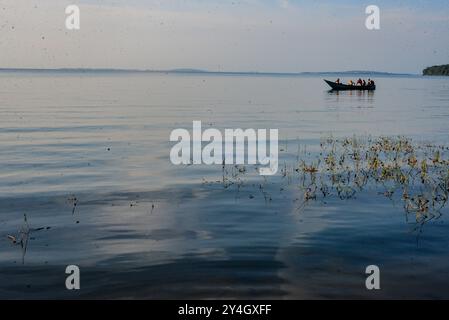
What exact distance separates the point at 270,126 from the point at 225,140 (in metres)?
9.22

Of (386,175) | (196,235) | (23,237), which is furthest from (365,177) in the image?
(23,237)

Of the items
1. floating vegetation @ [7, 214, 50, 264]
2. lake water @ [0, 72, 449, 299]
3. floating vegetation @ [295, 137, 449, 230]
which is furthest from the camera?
floating vegetation @ [295, 137, 449, 230]

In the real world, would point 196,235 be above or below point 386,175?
below

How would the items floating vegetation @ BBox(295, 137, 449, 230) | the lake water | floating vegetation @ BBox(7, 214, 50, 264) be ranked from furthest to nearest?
floating vegetation @ BBox(295, 137, 449, 230) → floating vegetation @ BBox(7, 214, 50, 264) → the lake water

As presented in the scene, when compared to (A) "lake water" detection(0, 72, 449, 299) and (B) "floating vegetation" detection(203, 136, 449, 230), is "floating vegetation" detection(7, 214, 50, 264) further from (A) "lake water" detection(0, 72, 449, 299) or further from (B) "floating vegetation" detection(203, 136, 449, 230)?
(B) "floating vegetation" detection(203, 136, 449, 230)

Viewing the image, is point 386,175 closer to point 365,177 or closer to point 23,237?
point 365,177

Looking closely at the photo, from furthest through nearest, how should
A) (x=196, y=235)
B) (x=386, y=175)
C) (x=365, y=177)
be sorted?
(x=386, y=175) → (x=365, y=177) → (x=196, y=235)

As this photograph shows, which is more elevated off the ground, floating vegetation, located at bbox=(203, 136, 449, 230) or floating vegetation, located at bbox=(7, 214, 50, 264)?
floating vegetation, located at bbox=(203, 136, 449, 230)

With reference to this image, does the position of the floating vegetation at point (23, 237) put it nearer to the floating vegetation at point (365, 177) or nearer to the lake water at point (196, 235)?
the lake water at point (196, 235)

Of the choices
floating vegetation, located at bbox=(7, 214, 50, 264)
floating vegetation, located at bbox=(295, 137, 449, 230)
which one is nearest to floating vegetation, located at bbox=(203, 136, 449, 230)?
floating vegetation, located at bbox=(295, 137, 449, 230)

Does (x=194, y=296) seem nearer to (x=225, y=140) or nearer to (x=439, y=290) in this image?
(x=439, y=290)

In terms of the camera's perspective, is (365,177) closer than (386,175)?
Yes
